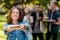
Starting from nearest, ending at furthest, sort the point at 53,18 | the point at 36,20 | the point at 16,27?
the point at 16,27 → the point at 53,18 → the point at 36,20

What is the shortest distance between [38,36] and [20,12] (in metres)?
2.64

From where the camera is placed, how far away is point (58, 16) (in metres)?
5.16

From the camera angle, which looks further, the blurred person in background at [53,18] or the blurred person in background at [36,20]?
the blurred person in background at [36,20]

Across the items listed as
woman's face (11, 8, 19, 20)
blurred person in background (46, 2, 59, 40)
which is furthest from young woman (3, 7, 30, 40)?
blurred person in background (46, 2, 59, 40)

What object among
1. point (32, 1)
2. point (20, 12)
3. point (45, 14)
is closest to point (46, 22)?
point (45, 14)

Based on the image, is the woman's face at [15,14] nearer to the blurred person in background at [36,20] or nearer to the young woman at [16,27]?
the young woman at [16,27]

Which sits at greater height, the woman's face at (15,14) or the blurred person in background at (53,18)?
the woman's face at (15,14)

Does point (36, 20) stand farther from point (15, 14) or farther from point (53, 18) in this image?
point (15, 14)

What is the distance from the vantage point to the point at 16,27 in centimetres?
284

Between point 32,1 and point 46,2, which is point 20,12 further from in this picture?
point 32,1

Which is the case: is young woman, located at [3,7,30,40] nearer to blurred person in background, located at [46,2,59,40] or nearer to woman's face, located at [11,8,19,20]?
woman's face, located at [11,8,19,20]

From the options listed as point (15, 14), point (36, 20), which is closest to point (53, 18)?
point (36, 20)

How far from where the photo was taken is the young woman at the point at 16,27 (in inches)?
111

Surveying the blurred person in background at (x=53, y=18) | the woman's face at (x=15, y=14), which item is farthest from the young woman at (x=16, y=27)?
the blurred person in background at (x=53, y=18)
